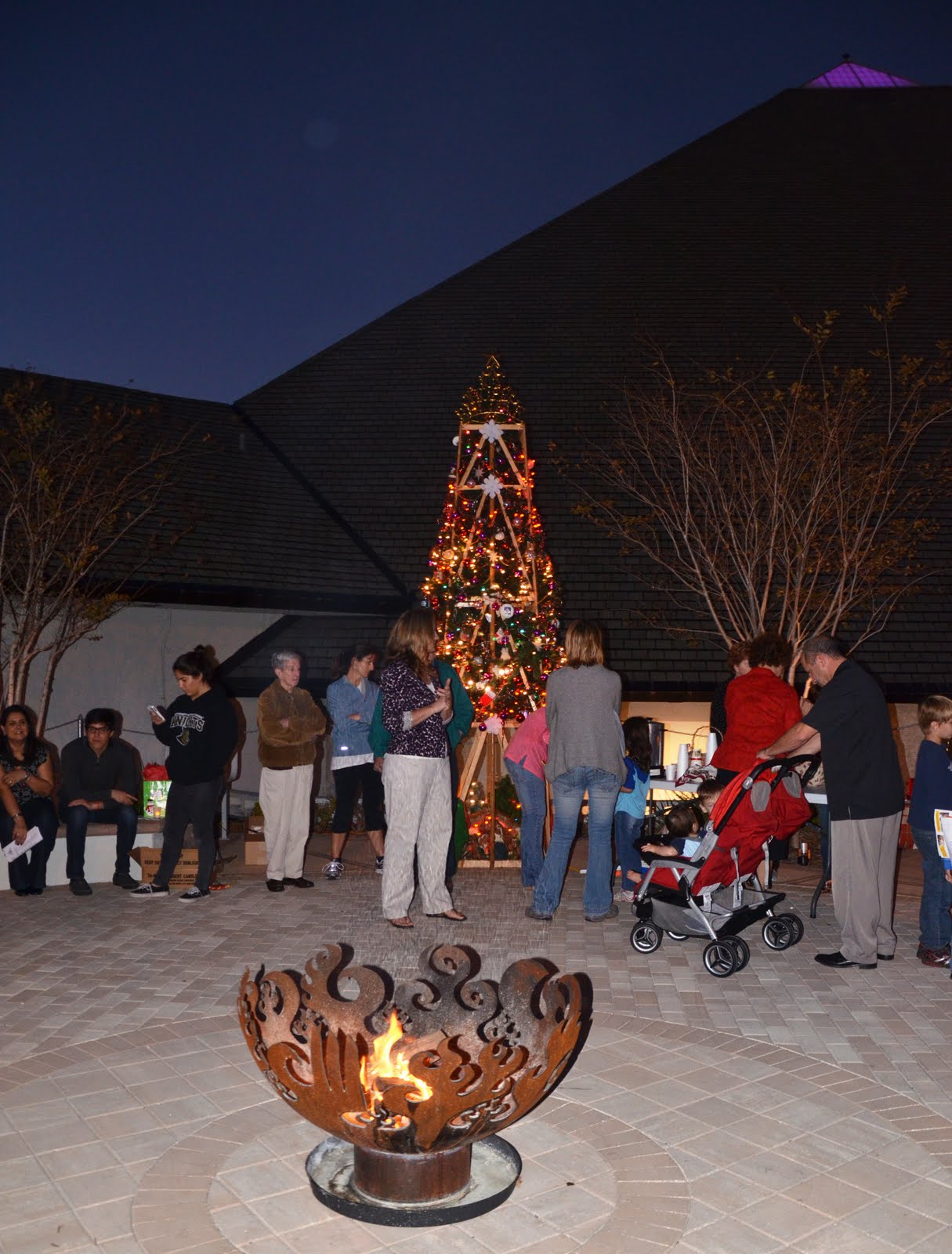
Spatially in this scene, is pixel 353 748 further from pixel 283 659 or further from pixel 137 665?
pixel 137 665

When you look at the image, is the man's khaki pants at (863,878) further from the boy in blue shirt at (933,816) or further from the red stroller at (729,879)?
the red stroller at (729,879)

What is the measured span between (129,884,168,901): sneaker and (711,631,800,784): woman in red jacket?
4355mm

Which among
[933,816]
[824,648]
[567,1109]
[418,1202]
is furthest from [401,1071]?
[933,816]

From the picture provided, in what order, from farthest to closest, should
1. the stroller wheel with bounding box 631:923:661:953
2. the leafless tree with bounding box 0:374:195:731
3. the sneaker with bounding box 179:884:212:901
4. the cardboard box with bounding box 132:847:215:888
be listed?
1. the leafless tree with bounding box 0:374:195:731
2. the cardboard box with bounding box 132:847:215:888
3. the sneaker with bounding box 179:884:212:901
4. the stroller wheel with bounding box 631:923:661:953

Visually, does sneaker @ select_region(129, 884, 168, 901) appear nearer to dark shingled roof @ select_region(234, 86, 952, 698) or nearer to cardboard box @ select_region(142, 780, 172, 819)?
cardboard box @ select_region(142, 780, 172, 819)

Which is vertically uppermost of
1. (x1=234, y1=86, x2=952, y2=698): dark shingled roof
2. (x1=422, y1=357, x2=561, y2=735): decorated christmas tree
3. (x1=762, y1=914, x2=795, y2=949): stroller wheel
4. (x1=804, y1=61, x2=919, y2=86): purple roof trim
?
(x1=804, y1=61, x2=919, y2=86): purple roof trim

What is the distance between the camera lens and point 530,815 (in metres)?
9.05

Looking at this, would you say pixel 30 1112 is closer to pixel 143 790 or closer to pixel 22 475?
pixel 143 790

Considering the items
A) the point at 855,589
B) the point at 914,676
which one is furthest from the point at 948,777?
the point at 914,676

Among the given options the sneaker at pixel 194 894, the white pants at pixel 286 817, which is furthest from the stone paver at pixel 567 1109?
the white pants at pixel 286 817

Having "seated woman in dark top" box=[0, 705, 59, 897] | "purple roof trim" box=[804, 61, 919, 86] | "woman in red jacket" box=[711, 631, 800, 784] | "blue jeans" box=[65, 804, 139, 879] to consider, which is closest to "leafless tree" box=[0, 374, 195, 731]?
"seated woman in dark top" box=[0, 705, 59, 897]

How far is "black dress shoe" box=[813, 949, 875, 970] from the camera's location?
6867 mm

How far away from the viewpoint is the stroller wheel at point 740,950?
673 cm

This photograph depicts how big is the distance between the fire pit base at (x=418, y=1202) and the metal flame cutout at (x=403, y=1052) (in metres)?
0.20
